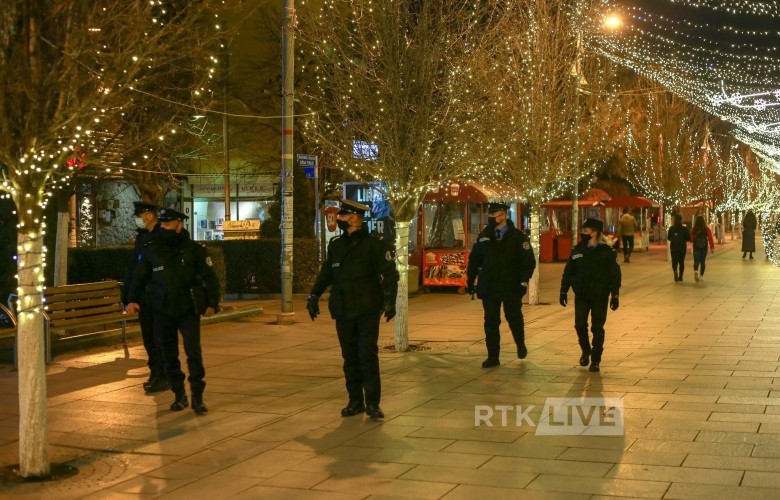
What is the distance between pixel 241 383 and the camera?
10.4 m

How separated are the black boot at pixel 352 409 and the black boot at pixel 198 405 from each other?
1248mm

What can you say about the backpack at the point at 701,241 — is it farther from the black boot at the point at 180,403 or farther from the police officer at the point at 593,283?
the black boot at the point at 180,403

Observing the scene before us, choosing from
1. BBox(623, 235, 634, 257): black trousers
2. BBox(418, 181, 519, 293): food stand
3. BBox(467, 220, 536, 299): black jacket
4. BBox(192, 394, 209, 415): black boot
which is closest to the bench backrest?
BBox(192, 394, 209, 415): black boot

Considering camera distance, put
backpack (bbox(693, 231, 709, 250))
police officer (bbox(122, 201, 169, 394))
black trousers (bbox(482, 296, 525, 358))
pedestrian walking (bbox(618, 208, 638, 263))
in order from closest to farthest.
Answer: police officer (bbox(122, 201, 169, 394)) < black trousers (bbox(482, 296, 525, 358)) < backpack (bbox(693, 231, 709, 250)) < pedestrian walking (bbox(618, 208, 638, 263))

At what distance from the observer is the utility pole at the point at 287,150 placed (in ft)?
52.2

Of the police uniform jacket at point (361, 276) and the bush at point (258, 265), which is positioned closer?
the police uniform jacket at point (361, 276)

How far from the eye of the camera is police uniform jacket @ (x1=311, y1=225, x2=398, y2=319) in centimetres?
845

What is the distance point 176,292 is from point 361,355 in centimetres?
180

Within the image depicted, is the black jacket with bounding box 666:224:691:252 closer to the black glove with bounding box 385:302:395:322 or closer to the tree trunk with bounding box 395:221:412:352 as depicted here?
the tree trunk with bounding box 395:221:412:352

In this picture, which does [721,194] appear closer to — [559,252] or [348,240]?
[559,252]

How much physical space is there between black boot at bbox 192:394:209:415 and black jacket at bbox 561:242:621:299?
4.46 meters

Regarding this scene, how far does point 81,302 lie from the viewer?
12422mm

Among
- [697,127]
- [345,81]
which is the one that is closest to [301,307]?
[345,81]

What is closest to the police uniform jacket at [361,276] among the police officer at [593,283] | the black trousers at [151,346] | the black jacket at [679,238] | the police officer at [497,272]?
the black trousers at [151,346]
